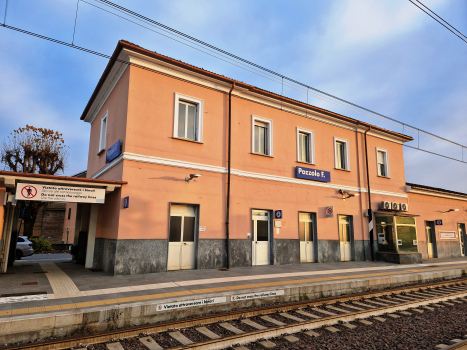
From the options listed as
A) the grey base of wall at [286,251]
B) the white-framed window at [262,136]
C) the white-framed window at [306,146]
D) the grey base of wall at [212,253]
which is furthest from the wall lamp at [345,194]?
the grey base of wall at [212,253]

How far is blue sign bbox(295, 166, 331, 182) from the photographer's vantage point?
15.0 m

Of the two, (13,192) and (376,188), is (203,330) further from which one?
(376,188)

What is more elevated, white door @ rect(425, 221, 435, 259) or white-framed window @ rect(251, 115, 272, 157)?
white-framed window @ rect(251, 115, 272, 157)

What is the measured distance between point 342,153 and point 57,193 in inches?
556

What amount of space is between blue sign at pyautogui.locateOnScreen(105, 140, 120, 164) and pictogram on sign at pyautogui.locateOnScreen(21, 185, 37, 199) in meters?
3.00

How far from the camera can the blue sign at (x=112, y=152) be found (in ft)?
37.0

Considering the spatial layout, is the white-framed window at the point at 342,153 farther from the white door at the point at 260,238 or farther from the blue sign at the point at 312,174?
the white door at the point at 260,238

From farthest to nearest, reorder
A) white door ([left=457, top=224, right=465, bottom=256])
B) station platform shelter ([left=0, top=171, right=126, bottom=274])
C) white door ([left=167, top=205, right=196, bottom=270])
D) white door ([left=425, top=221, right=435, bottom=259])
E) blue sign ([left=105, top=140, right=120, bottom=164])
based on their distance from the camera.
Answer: white door ([left=457, top=224, right=465, bottom=256])
white door ([left=425, top=221, right=435, bottom=259])
white door ([left=167, top=205, right=196, bottom=270])
blue sign ([left=105, top=140, right=120, bottom=164])
station platform shelter ([left=0, top=171, right=126, bottom=274])

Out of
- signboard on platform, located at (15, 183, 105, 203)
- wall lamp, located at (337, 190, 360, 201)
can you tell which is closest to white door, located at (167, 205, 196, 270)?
signboard on platform, located at (15, 183, 105, 203)

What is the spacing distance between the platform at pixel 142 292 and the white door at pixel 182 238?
23.6 inches

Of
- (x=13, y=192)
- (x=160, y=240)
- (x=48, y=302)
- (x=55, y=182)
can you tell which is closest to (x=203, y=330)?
(x=48, y=302)

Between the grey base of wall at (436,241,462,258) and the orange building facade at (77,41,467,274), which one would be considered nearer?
the orange building facade at (77,41,467,274)

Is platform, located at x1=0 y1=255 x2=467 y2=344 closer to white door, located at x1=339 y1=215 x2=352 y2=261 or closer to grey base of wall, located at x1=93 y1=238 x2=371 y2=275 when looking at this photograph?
grey base of wall, located at x1=93 y1=238 x2=371 y2=275

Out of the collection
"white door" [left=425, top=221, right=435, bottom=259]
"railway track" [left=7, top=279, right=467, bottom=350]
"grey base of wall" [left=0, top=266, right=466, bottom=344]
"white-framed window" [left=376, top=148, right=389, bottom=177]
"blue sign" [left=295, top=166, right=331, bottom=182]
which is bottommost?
"railway track" [left=7, top=279, right=467, bottom=350]
